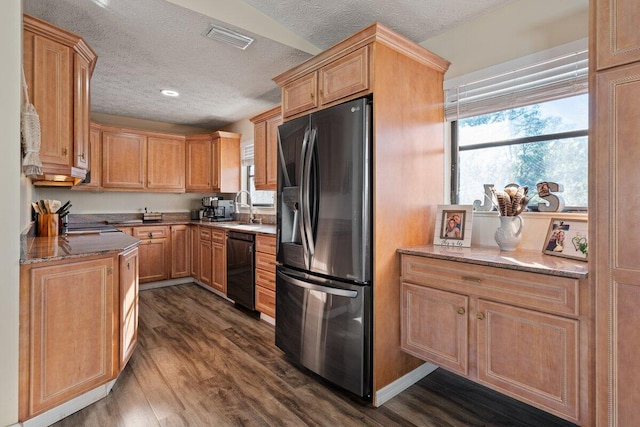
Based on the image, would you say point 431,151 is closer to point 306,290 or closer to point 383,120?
point 383,120

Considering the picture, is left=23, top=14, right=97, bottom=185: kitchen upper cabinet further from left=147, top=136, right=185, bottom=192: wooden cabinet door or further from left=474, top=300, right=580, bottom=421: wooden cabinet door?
left=474, top=300, right=580, bottom=421: wooden cabinet door

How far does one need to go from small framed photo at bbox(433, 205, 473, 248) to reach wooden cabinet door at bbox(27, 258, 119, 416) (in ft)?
7.28

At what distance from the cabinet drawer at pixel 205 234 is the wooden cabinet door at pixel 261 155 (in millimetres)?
1066

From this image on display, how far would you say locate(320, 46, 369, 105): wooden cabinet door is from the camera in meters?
2.03

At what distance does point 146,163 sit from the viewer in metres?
4.96

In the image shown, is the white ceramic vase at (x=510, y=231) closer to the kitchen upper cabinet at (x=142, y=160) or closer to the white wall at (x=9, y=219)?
A: the white wall at (x=9, y=219)

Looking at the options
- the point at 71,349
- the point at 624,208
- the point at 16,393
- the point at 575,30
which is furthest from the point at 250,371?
the point at 575,30

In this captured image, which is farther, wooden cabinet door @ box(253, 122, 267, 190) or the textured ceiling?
wooden cabinet door @ box(253, 122, 267, 190)

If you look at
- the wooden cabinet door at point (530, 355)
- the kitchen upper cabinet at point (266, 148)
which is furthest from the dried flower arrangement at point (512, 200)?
the kitchen upper cabinet at point (266, 148)

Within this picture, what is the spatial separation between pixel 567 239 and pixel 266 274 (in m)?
2.50

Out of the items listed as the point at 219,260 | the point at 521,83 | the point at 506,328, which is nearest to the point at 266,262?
the point at 219,260

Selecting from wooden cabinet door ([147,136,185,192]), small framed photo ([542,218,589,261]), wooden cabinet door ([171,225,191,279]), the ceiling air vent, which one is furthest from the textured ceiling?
wooden cabinet door ([171,225,191,279])

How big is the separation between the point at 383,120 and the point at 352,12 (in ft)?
3.31

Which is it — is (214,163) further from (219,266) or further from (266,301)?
(266,301)
